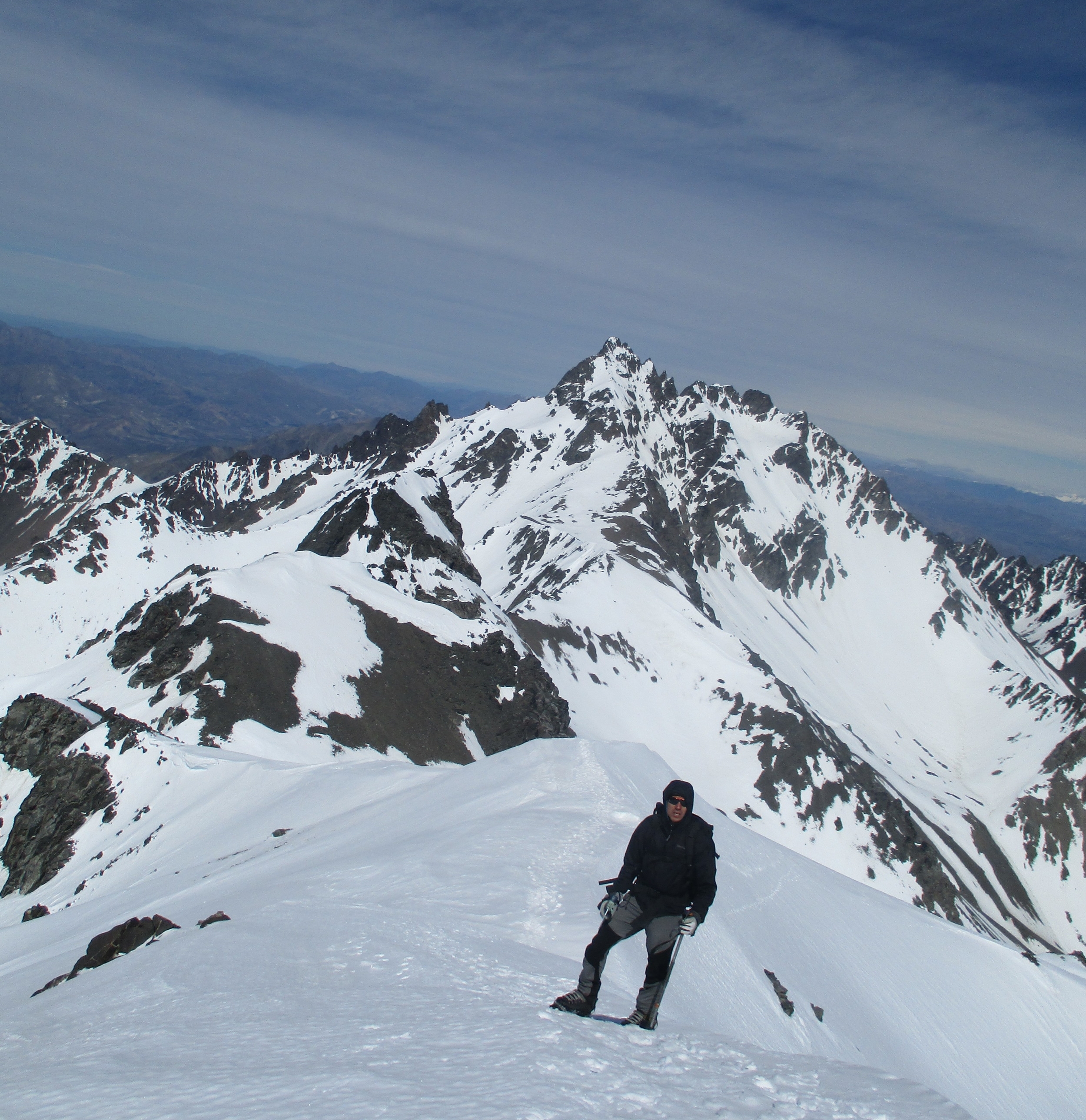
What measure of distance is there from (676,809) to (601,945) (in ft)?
6.80

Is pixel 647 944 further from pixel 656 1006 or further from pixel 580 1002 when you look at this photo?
pixel 580 1002

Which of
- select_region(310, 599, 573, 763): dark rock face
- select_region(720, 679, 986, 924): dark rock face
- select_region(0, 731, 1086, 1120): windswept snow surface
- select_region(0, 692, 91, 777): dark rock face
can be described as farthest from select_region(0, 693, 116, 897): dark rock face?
select_region(720, 679, 986, 924): dark rock face

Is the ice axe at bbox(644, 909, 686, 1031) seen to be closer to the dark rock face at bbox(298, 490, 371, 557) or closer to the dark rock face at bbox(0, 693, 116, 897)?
the dark rock face at bbox(0, 693, 116, 897)

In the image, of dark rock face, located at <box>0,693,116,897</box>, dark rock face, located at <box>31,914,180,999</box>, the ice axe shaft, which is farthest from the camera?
dark rock face, located at <box>0,693,116,897</box>

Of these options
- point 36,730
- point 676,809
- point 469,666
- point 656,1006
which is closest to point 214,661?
point 36,730

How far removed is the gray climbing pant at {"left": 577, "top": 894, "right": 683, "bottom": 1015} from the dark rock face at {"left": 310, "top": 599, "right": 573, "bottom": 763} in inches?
1705

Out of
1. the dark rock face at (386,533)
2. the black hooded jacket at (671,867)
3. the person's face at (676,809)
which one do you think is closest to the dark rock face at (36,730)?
the dark rock face at (386,533)

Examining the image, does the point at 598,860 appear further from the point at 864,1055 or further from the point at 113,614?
the point at 113,614

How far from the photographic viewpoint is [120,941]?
15727 millimetres

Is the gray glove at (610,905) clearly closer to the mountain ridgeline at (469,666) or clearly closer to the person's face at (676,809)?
the person's face at (676,809)

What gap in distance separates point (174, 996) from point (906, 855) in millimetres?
119175

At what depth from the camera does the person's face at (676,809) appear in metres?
10.2

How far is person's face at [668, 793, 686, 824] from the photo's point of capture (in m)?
10.2

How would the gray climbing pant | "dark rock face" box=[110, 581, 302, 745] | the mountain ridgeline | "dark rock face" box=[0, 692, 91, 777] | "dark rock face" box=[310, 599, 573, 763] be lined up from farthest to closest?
"dark rock face" box=[310, 599, 573, 763] → the mountain ridgeline → "dark rock face" box=[110, 581, 302, 745] → "dark rock face" box=[0, 692, 91, 777] → the gray climbing pant
